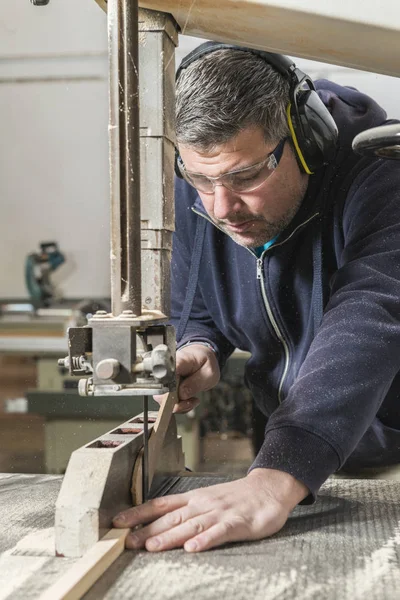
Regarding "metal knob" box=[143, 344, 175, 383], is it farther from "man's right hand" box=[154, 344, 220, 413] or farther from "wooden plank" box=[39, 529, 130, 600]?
"man's right hand" box=[154, 344, 220, 413]

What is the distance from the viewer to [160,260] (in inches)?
40.2

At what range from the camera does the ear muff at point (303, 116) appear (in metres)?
1.21

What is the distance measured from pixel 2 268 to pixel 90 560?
12.2 ft

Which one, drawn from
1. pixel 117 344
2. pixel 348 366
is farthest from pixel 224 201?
pixel 117 344

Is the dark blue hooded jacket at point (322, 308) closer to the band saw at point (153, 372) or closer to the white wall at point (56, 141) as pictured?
the band saw at point (153, 372)

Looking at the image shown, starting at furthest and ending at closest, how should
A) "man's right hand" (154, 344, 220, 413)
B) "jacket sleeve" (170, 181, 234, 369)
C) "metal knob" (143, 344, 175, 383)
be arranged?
"jacket sleeve" (170, 181, 234, 369)
"man's right hand" (154, 344, 220, 413)
"metal knob" (143, 344, 175, 383)

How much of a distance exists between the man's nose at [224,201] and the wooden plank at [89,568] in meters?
0.59

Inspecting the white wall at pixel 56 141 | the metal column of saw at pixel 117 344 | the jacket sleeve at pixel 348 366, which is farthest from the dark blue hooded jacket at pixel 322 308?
the white wall at pixel 56 141

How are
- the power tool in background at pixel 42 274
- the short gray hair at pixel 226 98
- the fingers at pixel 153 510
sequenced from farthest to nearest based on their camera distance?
the power tool in background at pixel 42 274 → the short gray hair at pixel 226 98 → the fingers at pixel 153 510

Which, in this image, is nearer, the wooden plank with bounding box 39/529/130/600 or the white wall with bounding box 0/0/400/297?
the wooden plank with bounding box 39/529/130/600

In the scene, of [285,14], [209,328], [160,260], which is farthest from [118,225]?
[209,328]

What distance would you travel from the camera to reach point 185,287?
1.66 meters

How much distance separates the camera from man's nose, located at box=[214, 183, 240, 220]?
1.25 meters

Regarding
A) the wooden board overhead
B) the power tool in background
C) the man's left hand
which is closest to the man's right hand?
the man's left hand
